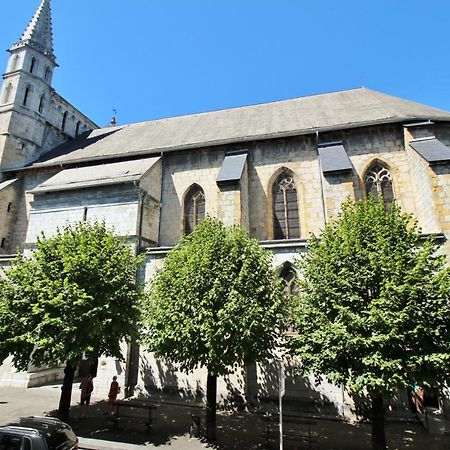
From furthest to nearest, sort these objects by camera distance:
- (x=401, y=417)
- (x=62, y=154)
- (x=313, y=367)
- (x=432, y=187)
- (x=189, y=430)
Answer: (x=62, y=154) < (x=432, y=187) < (x=401, y=417) < (x=189, y=430) < (x=313, y=367)

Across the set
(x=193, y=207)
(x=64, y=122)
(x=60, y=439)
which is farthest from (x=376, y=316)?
(x=64, y=122)

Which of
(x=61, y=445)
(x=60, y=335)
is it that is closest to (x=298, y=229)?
(x=60, y=335)

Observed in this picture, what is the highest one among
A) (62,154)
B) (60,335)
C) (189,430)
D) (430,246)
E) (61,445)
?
(62,154)

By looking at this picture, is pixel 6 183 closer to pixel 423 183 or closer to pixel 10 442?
pixel 10 442

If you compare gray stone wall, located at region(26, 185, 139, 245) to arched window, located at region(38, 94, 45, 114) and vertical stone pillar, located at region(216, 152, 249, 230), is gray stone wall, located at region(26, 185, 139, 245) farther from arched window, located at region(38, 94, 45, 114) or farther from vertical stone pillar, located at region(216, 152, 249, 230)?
arched window, located at region(38, 94, 45, 114)

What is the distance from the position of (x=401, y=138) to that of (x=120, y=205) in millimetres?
13801

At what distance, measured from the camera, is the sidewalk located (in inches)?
325

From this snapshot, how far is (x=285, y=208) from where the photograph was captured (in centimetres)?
1616

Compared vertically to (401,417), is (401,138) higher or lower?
higher

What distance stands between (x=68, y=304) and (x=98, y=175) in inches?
382

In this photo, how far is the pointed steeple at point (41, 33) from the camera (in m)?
25.2

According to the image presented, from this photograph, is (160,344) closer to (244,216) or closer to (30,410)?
(30,410)

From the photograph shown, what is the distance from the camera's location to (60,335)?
866cm

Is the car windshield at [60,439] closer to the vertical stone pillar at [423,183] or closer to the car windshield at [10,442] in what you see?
the car windshield at [10,442]
